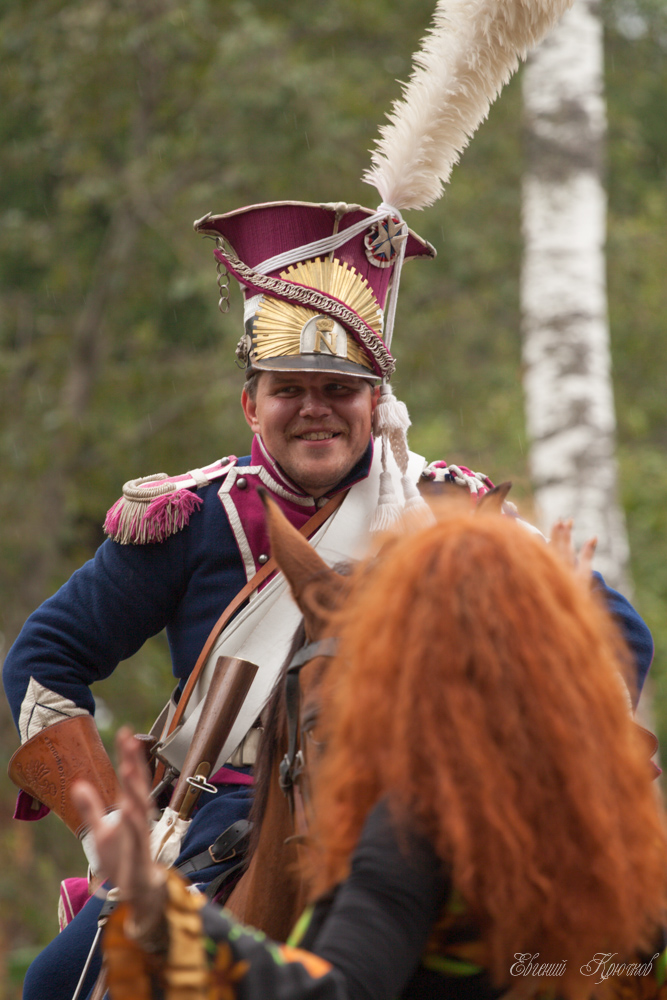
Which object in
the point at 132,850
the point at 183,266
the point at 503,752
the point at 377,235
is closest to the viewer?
the point at 132,850

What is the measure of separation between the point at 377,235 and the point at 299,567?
1641 mm

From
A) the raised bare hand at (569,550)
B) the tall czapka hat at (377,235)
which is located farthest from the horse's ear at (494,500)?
the tall czapka hat at (377,235)

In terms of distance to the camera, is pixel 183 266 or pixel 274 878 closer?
pixel 274 878

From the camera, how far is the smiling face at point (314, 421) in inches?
133

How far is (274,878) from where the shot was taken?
2355 mm

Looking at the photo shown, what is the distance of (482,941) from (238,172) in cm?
913

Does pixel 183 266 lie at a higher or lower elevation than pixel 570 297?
higher

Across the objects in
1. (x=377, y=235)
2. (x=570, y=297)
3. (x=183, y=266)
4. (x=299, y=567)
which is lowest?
(x=299, y=567)

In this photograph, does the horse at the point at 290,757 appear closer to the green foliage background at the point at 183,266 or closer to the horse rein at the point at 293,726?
the horse rein at the point at 293,726

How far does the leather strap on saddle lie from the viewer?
332 cm

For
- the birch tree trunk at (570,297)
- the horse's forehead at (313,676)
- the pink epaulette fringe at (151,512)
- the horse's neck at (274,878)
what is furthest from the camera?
the birch tree trunk at (570,297)

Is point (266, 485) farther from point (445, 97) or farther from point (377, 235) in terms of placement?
point (445, 97)

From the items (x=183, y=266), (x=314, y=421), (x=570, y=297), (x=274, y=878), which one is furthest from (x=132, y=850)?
(x=183, y=266)

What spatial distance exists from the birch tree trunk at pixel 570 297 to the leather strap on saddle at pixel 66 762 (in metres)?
3.34
